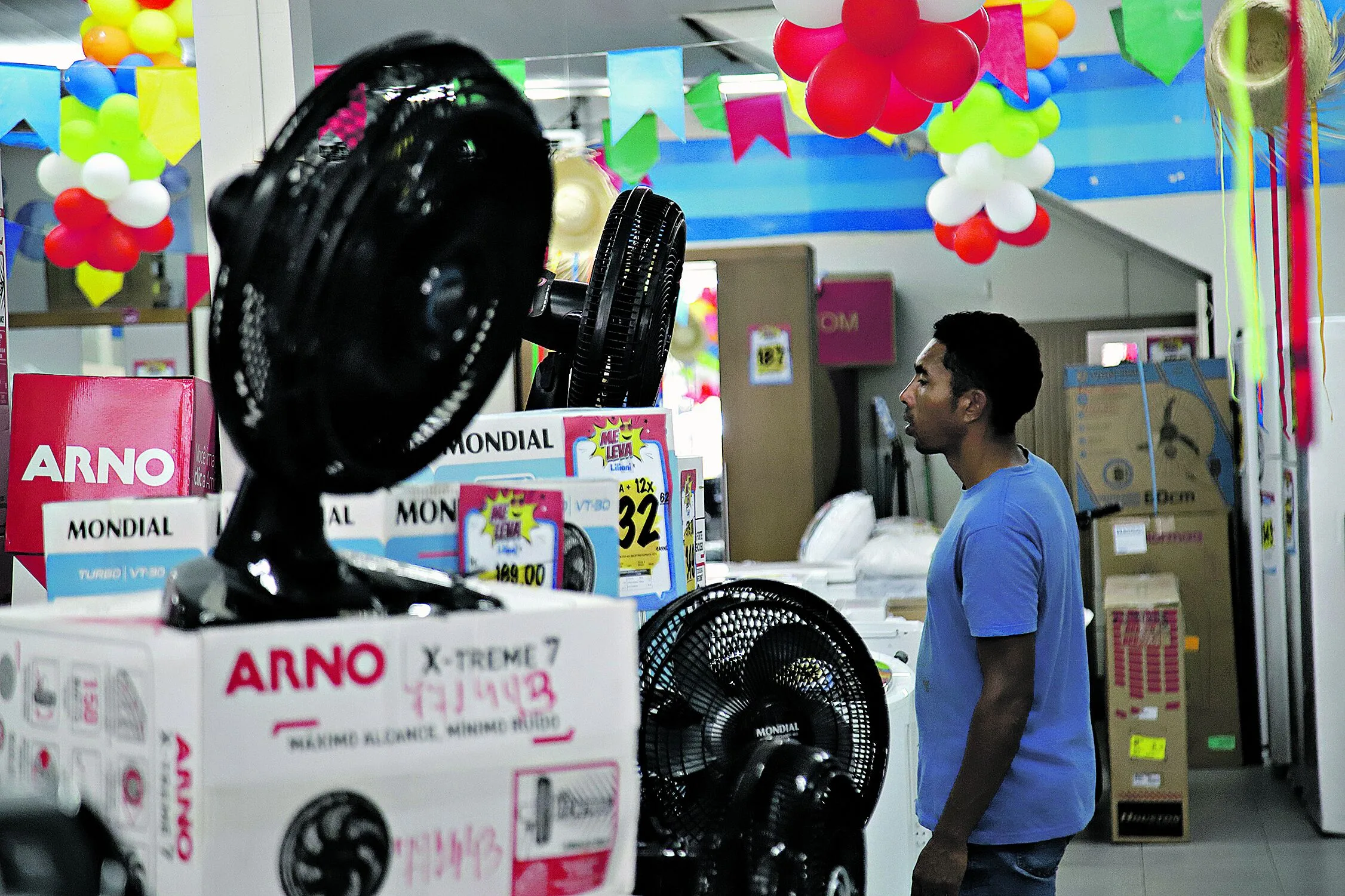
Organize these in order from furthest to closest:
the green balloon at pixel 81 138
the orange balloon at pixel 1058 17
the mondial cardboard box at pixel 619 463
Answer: the orange balloon at pixel 1058 17
the green balloon at pixel 81 138
the mondial cardboard box at pixel 619 463

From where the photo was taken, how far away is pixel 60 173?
4.65 meters

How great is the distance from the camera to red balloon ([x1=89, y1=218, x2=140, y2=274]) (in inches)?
196

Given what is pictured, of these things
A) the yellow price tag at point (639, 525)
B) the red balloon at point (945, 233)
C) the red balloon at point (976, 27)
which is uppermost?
the red balloon at point (976, 27)

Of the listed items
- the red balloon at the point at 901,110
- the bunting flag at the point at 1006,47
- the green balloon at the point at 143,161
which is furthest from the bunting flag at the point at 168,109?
the bunting flag at the point at 1006,47

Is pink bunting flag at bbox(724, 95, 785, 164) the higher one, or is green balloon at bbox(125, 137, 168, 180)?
pink bunting flag at bbox(724, 95, 785, 164)

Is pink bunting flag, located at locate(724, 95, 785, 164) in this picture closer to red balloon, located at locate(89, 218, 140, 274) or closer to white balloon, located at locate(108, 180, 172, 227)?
white balloon, located at locate(108, 180, 172, 227)

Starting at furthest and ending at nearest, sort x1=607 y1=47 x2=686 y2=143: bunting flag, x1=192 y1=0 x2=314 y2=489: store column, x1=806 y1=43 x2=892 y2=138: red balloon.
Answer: x1=607 y1=47 x2=686 y2=143: bunting flag, x1=806 y1=43 x2=892 y2=138: red balloon, x1=192 y1=0 x2=314 y2=489: store column

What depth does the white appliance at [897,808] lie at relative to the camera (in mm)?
2340

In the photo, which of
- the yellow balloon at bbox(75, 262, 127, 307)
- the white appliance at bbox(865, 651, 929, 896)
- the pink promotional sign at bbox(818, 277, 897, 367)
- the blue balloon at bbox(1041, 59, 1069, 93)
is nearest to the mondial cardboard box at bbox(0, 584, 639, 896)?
the white appliance at bbox(865, 651, 929, 896)

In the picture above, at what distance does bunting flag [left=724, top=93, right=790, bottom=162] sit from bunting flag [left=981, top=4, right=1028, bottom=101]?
1801mm

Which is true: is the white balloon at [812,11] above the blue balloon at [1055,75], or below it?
below

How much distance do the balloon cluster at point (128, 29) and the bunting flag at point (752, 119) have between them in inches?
104

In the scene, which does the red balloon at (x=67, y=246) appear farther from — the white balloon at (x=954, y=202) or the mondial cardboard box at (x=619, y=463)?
the mondial cardboard box at (x=619, y=463)

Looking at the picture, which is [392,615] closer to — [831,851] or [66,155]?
[831,851]
